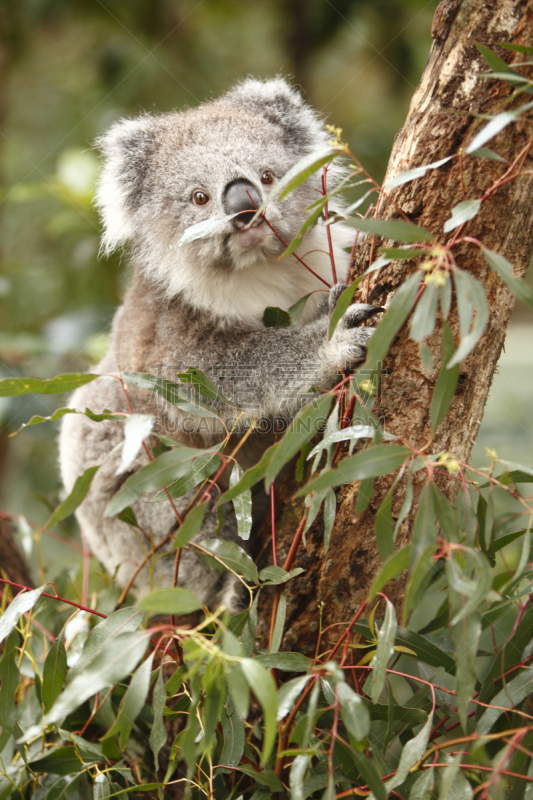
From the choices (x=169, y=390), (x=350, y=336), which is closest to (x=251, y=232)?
(x=350, y=336)

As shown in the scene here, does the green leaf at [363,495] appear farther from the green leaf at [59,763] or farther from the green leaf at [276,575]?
the green leaf at [59,763]

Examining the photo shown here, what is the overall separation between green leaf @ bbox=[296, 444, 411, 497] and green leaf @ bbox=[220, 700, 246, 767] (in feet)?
2.15

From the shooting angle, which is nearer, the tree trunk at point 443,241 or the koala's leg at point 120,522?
the tree trunk at point 443,241

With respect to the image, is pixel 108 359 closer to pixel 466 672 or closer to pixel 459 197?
pixel 459 197

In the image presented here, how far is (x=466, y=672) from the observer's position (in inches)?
46.8

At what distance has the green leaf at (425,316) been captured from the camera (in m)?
1.12

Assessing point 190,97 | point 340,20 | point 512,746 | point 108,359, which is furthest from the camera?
point 190,97

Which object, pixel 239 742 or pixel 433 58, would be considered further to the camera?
pixel 433 58

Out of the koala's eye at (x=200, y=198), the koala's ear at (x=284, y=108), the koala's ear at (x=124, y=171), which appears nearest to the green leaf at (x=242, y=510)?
the koala's eye at (x=200, y=198)

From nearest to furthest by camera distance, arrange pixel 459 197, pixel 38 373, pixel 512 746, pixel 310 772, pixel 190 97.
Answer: pixel 512 746 → pixel 310 772 → pixel 459 197 → pixel 38 373 → pixel 190 97

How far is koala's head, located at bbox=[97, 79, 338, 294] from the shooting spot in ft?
8.28

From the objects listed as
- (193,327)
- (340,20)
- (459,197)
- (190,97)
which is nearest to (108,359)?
(193,327)

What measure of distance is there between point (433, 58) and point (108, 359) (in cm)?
203

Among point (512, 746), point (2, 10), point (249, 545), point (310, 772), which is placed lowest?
point (310, 772)
